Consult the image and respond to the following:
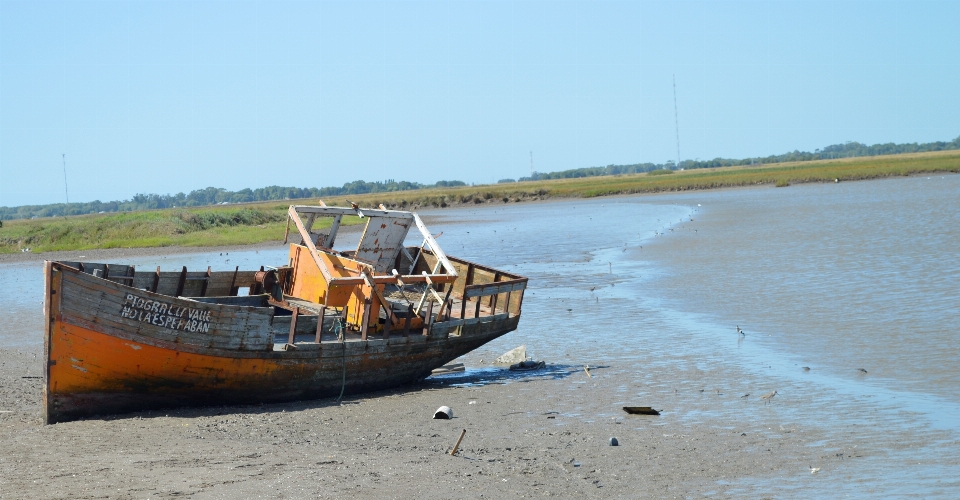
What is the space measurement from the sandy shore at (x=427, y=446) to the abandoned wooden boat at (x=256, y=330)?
1.05 ft

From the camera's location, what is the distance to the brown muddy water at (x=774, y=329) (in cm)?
895

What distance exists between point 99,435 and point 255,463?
2151 mm

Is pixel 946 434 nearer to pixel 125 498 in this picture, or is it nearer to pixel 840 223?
pixel 125 498

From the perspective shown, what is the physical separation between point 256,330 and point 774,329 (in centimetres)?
897

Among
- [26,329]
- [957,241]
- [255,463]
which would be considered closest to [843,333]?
[255,463]

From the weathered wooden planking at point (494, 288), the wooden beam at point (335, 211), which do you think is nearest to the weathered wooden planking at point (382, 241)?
the wooden beam at point (335, 211)

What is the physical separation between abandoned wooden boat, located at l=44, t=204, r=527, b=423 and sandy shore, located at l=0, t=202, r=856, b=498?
32 centimetres

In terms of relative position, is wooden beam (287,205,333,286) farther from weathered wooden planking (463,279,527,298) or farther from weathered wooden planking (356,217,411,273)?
weathered wooden planking (463,279,527,298)

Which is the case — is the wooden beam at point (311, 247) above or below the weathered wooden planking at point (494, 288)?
above

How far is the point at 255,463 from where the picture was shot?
796cm

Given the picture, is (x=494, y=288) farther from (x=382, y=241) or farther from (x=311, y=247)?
(x=311, y=247)

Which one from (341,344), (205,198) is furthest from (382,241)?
(205,198)

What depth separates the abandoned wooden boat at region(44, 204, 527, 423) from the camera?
989 cm

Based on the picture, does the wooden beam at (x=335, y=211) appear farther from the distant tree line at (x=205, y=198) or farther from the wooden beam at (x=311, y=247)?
the distant tree line at (x=205, y=198)
